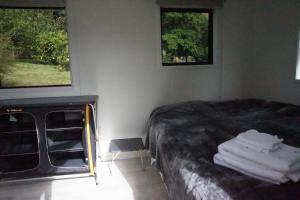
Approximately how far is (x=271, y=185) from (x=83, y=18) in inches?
95.6

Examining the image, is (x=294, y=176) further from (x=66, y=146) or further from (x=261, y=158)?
(x=66, y=146)

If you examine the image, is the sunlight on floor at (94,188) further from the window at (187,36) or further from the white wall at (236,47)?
the white wall at (236,47)

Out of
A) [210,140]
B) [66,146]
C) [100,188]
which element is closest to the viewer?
[210,140]

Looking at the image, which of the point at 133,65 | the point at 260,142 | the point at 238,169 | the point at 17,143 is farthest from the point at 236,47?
the point at 17,143

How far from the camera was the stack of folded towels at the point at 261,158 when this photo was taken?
1055mm

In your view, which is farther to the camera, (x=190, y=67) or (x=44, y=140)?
(x=190, y=67)

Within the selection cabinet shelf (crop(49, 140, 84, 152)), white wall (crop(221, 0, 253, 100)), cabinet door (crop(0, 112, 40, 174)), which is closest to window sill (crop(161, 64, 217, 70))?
white wall (crop(221, 0, 253, 100))

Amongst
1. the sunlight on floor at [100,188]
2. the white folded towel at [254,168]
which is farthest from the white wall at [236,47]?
the white folded towel at [254,168]

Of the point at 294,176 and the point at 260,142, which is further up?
the point at 260,142

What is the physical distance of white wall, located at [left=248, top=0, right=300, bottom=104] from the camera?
2.51 metres

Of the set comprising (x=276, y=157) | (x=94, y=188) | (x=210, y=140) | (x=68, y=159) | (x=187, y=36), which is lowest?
(x=94, y=188)

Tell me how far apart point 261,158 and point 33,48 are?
2643mm

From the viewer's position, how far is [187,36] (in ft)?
10.0

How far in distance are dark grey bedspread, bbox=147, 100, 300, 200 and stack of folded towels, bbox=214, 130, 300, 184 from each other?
4 cm
